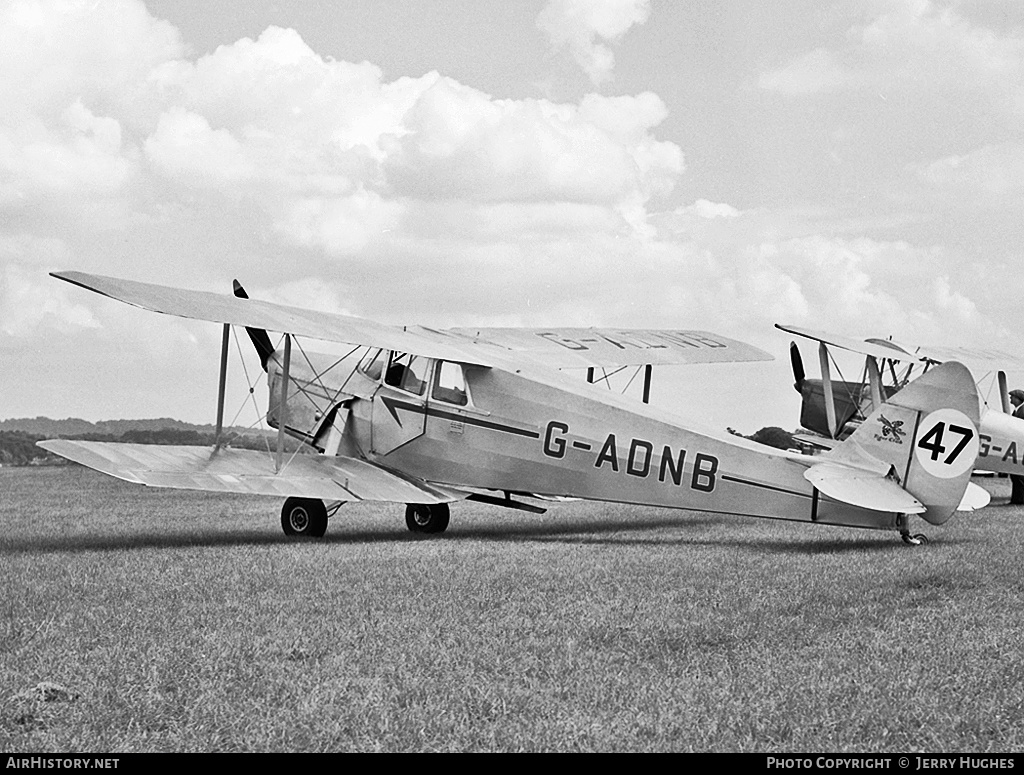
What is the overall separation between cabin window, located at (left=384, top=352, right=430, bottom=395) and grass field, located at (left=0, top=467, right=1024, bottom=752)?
2649 millimetres

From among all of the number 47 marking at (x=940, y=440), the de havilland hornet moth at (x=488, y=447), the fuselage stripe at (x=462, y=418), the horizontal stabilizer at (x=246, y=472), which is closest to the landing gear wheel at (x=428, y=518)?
the de havilland hornet moth at (x=488, y=447)

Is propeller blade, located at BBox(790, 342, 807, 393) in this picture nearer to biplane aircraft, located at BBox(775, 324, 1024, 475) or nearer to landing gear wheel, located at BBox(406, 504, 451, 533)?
biplane aircraft, located at BBox(775, 324, 1024, 475)

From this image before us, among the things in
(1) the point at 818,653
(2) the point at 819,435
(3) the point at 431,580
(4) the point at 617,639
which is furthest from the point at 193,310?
(2) the point at 819,435

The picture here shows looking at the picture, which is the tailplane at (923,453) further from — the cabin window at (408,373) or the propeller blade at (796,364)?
the propeller blade at (796,364)

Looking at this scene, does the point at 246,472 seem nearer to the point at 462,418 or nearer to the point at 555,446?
the point at 462,418

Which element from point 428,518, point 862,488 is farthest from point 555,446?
point 862,488

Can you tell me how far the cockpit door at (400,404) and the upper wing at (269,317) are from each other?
1.05 feet

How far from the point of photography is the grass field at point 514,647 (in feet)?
15.7

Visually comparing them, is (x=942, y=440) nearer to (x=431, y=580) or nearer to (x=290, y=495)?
(x=431, y=580)

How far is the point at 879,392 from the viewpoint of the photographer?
1839 centimetres

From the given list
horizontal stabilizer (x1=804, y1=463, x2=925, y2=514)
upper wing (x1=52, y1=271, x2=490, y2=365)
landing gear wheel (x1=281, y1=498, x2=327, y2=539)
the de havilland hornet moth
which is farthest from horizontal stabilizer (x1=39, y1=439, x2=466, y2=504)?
horizontal stabilizer (x1=804, y1=463, x2=925, y2=514)

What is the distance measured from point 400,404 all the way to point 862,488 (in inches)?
202

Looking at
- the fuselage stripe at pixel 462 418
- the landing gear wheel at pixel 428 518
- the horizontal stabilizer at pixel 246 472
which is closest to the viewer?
the horizontal stabilizer at pixel 246 472

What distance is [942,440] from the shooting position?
10844mm
